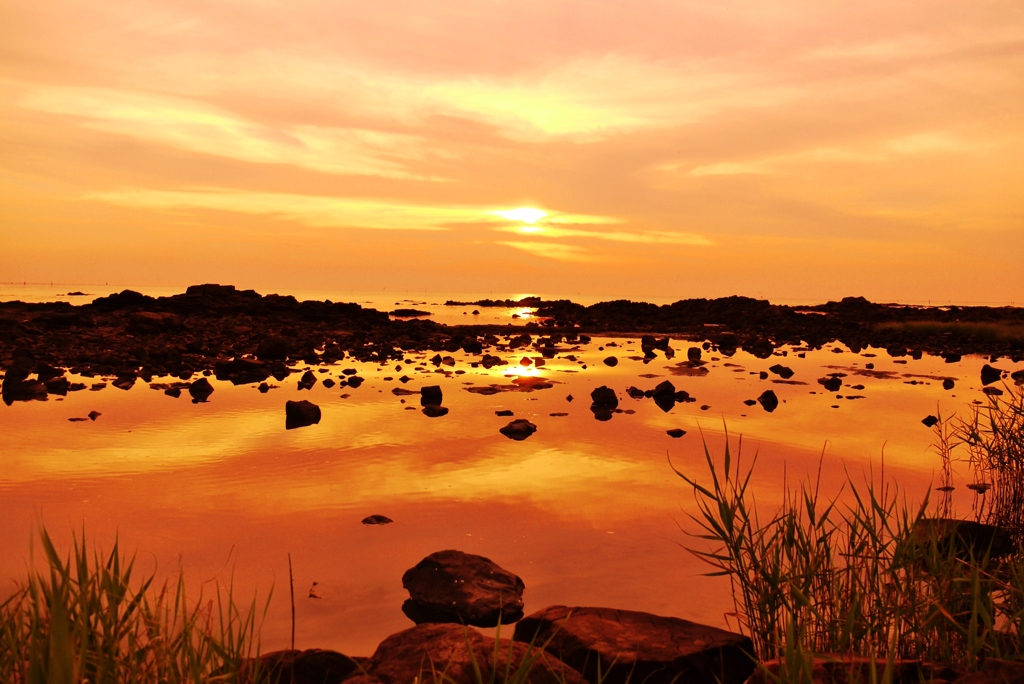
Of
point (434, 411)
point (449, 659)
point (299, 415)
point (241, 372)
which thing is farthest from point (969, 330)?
point (449, 659)

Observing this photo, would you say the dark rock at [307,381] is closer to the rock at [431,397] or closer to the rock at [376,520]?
the rock at [431,397]

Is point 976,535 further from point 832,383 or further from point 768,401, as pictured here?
point 832,383

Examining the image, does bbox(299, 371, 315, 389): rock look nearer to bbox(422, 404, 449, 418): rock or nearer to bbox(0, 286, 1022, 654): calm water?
bbox(0, 286, 1022, 654): calm water

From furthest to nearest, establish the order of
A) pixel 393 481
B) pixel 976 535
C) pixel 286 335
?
1. pixel 286 335
2. pixel 393 481
3. pixel 976 535

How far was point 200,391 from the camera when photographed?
48.2 ft

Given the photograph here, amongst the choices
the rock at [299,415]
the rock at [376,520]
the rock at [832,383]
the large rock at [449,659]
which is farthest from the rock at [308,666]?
the rock at [832,383]

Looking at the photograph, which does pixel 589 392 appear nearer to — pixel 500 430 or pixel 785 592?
pixel 500 430

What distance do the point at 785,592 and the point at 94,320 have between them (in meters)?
29.6

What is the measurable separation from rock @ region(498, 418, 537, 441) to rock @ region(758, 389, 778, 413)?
546 centimetres

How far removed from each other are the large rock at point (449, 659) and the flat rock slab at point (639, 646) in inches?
9.0

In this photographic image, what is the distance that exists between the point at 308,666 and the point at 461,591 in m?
1.43

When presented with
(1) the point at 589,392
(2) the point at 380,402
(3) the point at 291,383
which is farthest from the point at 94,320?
(1) the point at 589,392

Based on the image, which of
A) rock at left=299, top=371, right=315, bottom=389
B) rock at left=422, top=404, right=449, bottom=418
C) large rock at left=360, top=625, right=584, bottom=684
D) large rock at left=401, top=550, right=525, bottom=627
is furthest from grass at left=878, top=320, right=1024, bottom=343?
large rock at left=360, top=625, right=584, bottom=684

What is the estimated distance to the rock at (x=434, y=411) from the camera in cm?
1327
